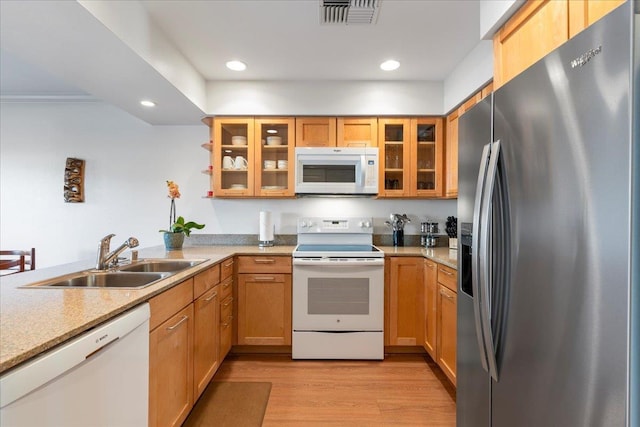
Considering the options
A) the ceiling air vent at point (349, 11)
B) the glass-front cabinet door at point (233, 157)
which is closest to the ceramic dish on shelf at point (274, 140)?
the glass-front cabinet door at point (233, 157)

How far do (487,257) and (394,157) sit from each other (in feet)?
6.94

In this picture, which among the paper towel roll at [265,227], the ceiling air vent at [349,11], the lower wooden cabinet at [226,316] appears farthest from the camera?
the paper towel roll at [265,227]

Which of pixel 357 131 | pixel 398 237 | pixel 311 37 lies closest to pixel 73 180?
pixel 311 37

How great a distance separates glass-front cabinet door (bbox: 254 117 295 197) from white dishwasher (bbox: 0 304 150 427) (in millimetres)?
1892

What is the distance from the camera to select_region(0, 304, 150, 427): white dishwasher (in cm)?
74

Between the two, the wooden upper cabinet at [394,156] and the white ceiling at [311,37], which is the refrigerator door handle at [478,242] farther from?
the wooden upper cabinet at [394,156]

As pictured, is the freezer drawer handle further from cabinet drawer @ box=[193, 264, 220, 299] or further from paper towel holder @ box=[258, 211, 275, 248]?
paper towel holder @ box=[258, 211, 275, 248]

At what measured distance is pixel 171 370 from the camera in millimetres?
1554

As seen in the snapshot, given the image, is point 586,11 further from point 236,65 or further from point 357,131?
point 236,65

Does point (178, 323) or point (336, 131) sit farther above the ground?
point (336, 131)

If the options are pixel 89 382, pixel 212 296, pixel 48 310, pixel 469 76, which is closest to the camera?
pixel 89 382

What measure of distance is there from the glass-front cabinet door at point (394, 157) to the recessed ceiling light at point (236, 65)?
1.32 meters

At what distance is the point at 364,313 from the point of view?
2652 millimetres

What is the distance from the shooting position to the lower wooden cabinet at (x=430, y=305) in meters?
2.45
